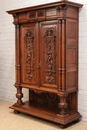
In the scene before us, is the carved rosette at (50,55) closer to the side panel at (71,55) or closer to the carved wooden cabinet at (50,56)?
the carved wooden cabinet at (50,56)

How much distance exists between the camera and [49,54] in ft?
10.9

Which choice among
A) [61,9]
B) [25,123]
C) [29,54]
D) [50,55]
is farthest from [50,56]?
[25,123]

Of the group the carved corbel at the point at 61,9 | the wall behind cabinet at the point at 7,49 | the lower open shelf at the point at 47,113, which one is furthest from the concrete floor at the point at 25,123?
the carved corbel at the point at 61,9

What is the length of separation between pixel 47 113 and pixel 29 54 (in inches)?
38.9

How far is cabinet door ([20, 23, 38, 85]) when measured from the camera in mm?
3515

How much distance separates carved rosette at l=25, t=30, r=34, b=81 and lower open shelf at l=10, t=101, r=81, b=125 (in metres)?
0.50

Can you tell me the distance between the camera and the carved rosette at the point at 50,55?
10.7 feet

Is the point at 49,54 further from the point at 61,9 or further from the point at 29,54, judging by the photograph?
the point at 61,9

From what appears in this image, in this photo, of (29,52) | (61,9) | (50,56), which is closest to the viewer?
(61,9)

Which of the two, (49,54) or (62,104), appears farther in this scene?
(49,54)

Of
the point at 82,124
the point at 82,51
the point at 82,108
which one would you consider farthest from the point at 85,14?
the point at 82,124

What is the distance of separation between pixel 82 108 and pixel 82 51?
0.89m

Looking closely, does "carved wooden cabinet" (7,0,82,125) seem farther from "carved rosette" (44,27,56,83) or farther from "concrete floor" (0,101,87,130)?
"concrete floor" (0,101,87,130)

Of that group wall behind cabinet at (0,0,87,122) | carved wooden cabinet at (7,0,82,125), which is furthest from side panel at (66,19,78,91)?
wall behind cabinet at (0,0,87,122)
